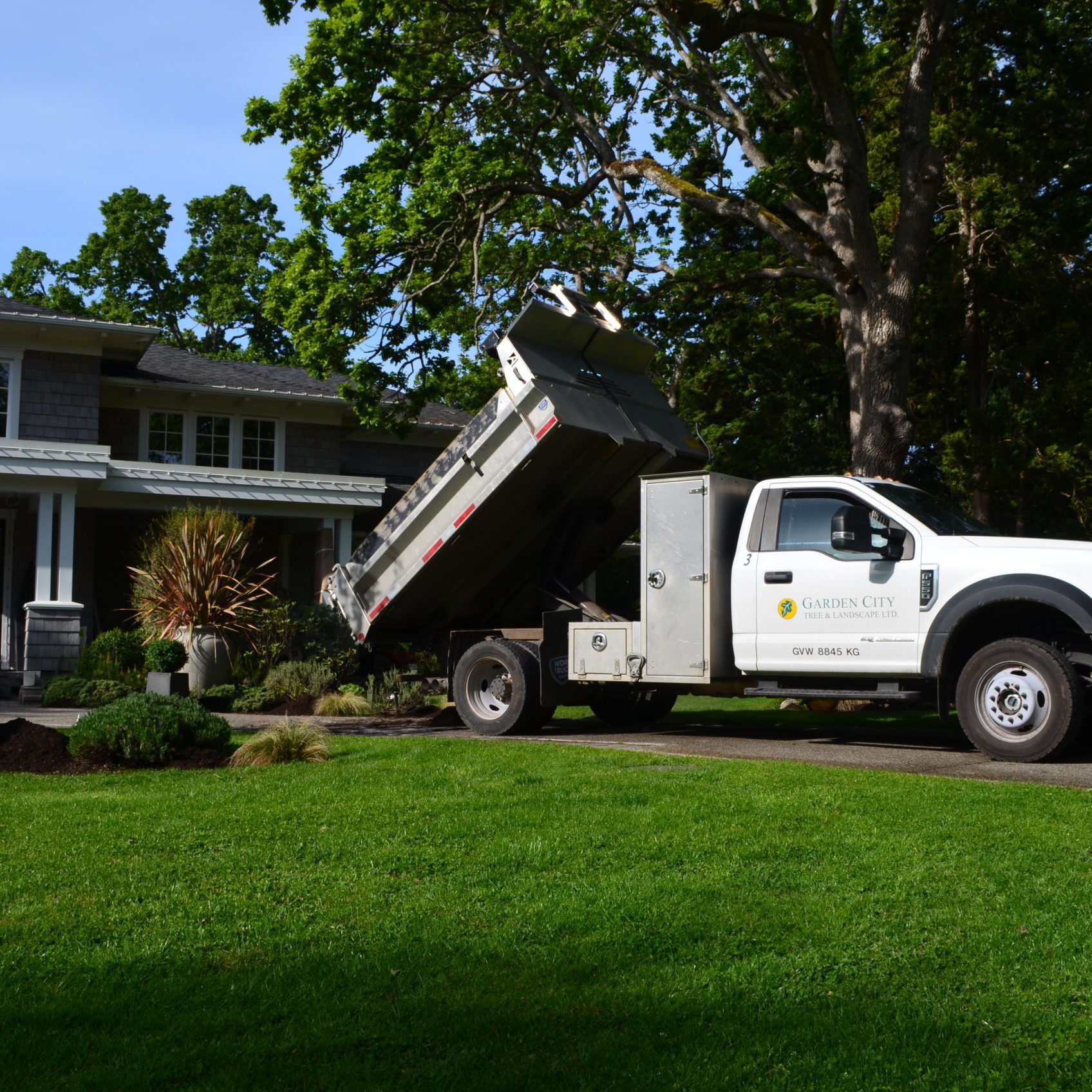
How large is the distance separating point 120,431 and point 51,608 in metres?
5.44

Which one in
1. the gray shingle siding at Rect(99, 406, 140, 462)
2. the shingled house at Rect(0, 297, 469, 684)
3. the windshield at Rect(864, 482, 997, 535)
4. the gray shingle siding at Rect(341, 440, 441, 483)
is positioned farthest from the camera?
the gray shingle siding at Rect(341, 440, 441, 483)

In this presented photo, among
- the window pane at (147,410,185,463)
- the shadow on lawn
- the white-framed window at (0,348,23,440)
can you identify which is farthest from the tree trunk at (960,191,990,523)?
the shadow on lawn

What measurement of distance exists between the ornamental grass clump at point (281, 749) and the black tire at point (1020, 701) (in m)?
4.85

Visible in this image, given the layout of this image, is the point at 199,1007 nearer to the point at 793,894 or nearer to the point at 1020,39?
the point at 793,894

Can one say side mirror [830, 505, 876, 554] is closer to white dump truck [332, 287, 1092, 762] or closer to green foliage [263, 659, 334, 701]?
white dump truck [332, 287, 1092, 762]

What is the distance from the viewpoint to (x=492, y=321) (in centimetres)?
1844

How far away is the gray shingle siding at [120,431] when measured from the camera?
→ 23734 mm

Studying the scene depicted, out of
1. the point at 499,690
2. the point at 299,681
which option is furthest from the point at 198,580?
the point at 499,690

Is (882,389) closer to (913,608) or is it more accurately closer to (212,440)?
(913,608)

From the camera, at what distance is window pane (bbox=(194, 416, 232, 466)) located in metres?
24.5

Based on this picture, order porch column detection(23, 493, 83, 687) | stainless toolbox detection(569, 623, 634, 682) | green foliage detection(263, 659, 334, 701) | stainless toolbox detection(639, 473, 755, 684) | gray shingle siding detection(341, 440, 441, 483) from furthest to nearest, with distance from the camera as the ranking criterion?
gray shingle siding detection(341, 440, 441, 483) < porch column detection(23, 493, 83, 687) < green foliage detection(263, 659, 334, 701) < stainless toolbox detection(569, 623, 634, 682) < stainless toolbox detection(639, 473, 755, 684)

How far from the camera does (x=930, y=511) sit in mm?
10125

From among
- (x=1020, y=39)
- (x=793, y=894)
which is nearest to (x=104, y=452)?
(x=1020, y=39)

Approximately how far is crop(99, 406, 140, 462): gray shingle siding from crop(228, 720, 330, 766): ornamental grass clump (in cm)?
1593
